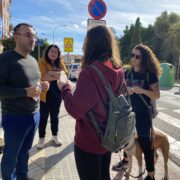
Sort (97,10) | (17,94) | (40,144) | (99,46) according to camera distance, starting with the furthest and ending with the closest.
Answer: (97,10)
(40,144)
(17,94)
(99,46)

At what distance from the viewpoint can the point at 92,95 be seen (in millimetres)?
2338

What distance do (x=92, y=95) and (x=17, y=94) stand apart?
3.89 feet

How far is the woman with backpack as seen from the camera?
2.34m

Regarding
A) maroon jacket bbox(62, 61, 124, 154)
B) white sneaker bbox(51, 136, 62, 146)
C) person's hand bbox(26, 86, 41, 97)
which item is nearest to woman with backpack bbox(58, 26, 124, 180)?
maroon jacket bbox(62, 61, 124, 154)

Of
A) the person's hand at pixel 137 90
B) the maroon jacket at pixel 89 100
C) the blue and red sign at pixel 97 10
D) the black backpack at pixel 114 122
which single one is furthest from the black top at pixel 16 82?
the blue and red sign at pixel 97 10

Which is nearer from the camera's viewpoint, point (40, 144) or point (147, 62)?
point (147, 62)

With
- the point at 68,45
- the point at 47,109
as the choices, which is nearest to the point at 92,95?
the point at 47,109

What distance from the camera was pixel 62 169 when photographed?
15.3 ft

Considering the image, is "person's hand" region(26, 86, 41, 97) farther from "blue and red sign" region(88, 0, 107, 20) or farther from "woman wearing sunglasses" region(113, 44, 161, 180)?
"blue and red sign" region(88, 0, 107, 20)

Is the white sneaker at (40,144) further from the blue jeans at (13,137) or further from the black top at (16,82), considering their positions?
the black top at (16,82)

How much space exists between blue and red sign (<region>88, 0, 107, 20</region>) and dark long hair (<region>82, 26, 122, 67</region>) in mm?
4871

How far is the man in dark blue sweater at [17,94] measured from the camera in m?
3.19

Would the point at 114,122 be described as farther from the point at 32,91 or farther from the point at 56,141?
the point at 56,141

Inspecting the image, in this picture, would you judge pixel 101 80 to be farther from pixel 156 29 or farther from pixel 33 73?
pixel 156 29
